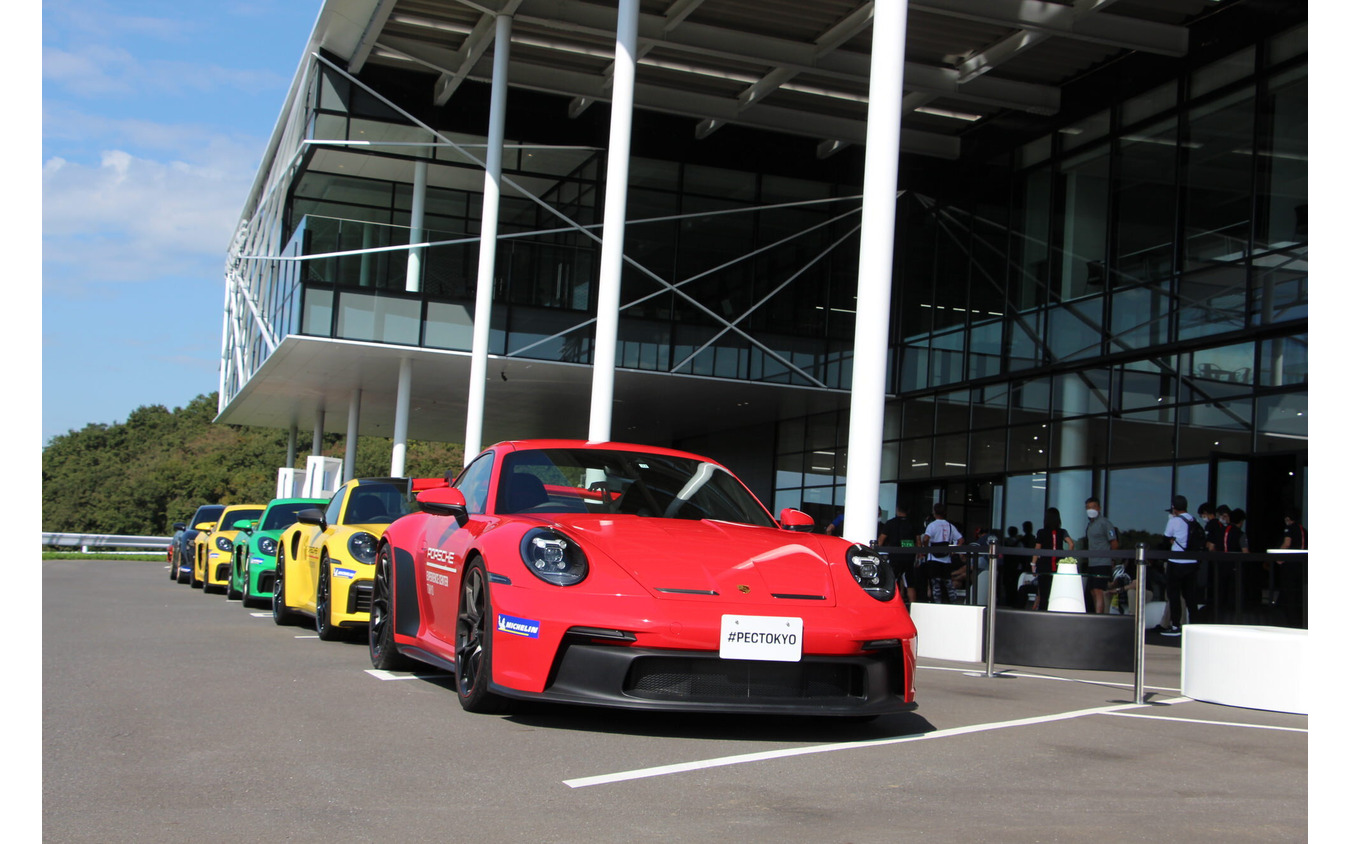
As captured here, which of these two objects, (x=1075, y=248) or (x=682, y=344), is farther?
(x=682, y=344)

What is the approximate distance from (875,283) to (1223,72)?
1122 centimetres

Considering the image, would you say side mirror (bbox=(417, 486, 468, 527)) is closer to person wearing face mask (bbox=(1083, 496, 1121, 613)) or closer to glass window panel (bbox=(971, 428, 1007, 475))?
person wearing face mask (bbox=(1083, 496, 1121, 613))

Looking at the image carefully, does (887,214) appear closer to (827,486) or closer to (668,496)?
(668,496)

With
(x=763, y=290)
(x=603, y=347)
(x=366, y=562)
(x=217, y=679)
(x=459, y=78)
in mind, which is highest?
(x=459, y=78)

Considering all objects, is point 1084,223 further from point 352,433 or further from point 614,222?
point 352,433

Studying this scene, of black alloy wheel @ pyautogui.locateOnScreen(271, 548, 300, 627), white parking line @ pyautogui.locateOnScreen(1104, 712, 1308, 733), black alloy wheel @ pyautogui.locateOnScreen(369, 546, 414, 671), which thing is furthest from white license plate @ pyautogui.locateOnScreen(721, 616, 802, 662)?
black alloy wheel @ pyautogui.locateOnScreen(271, 548, 300, 627)

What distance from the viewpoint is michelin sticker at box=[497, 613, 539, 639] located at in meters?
5.66

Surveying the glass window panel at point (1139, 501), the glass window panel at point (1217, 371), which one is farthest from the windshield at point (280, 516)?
the glass window panel at point (1217, 371)

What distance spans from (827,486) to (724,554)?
2435cm

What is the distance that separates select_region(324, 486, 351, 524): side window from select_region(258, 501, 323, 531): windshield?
5.34 m

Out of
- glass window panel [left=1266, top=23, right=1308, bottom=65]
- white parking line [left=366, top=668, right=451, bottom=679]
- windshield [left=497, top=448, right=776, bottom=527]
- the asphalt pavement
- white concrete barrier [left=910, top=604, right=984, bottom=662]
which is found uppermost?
glass window panel [left=1266, top=23, right=1308, bottom=65]

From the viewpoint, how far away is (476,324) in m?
21.1

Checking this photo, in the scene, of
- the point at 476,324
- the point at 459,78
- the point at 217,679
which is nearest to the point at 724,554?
the point at 217,679

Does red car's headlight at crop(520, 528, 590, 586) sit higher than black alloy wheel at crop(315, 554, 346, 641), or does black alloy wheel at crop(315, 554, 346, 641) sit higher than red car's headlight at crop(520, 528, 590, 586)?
red car's headlight at crop(520, 528, 590, 586)
